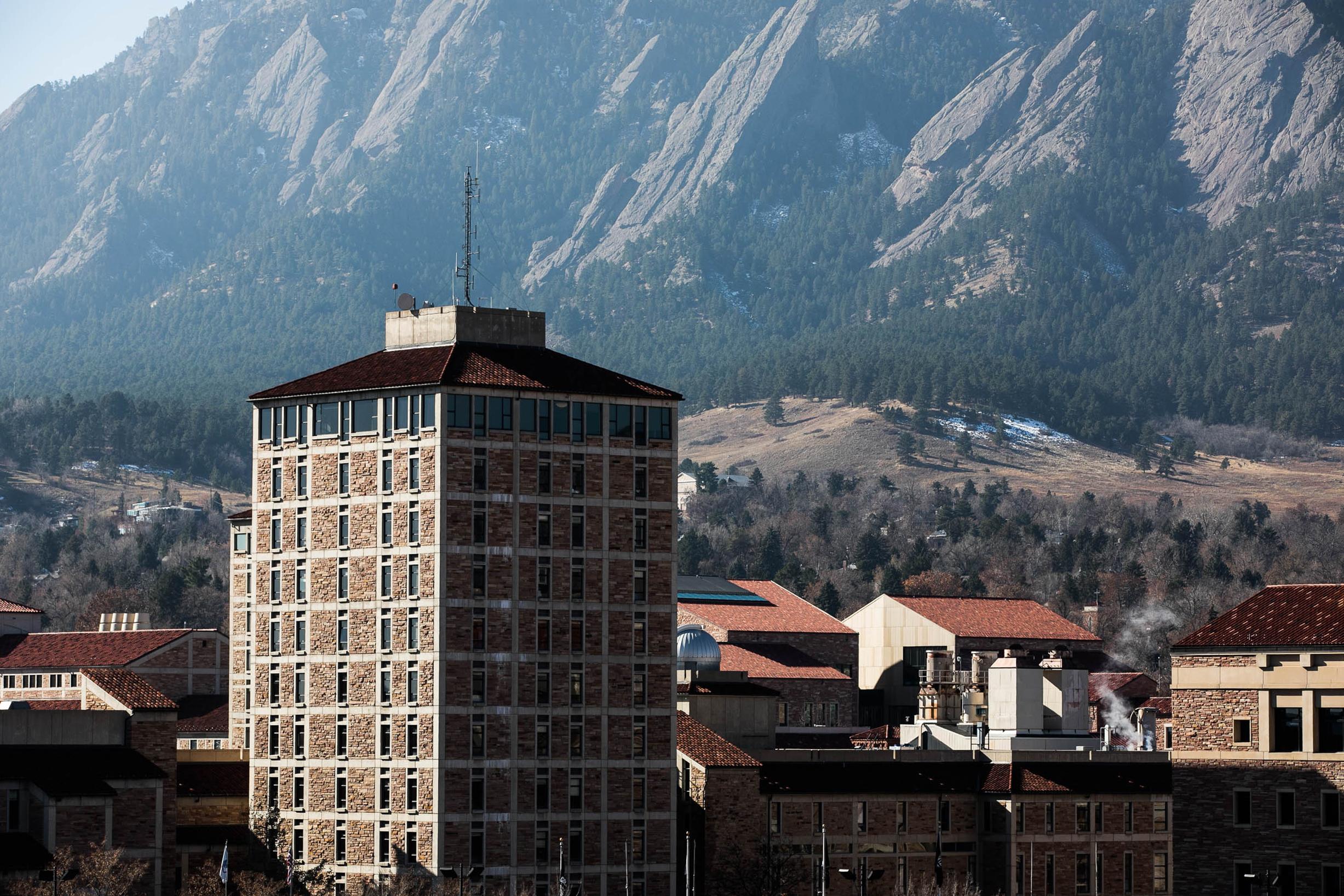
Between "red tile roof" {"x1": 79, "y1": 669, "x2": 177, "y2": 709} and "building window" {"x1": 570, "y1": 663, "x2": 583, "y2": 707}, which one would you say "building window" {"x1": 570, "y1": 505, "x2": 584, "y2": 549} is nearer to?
"building window" {"x1": 570, "y1": 663, "x2": 583, "y2": 707}

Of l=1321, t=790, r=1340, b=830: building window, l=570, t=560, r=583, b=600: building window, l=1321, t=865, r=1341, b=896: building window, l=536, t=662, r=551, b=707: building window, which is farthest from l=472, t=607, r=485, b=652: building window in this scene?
l=1321, t=865, r=1341, b=896: building window

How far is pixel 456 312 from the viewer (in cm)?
14850

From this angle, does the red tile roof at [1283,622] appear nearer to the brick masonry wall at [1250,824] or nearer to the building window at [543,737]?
the brick masonry wall at [1250,824]

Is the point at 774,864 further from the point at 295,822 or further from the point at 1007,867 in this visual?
the point at 295,822

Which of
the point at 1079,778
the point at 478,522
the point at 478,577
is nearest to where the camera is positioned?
the point at 478,577

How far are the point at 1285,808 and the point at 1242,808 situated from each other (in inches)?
77.6

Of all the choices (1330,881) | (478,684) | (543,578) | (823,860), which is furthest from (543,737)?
(1330,881)

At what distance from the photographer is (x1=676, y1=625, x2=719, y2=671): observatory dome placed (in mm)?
176250

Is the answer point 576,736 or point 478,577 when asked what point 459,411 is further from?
point 576,736

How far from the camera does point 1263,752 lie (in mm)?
126000

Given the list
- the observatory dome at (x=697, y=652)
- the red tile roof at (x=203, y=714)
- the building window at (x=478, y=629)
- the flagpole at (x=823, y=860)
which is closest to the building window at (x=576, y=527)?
the building window at (x=478, y=629)

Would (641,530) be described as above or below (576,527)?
below

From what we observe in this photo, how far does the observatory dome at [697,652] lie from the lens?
176250mm

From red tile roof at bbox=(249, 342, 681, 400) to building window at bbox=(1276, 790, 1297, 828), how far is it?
37045 mm
